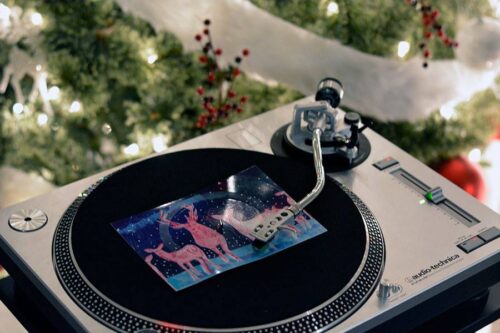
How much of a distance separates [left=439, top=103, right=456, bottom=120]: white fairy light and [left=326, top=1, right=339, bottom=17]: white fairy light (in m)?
0.37

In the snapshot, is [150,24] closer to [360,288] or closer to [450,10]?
[450,10]

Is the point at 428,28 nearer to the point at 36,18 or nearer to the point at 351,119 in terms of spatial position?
the point at 351,119

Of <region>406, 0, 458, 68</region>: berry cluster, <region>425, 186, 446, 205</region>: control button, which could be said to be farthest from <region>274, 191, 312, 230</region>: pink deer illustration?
<region>406, 0, 458, 68</region>: berry cluster

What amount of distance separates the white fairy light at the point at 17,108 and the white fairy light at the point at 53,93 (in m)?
0.06

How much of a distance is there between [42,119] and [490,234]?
99 cm

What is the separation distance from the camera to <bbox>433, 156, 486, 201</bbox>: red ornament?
2439 millimetres

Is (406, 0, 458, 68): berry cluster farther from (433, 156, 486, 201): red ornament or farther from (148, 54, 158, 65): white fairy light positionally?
(148, 54, 158, 65): white fairy light

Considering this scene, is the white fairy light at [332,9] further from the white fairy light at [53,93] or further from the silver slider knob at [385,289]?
the silver slider knob at [385,289]

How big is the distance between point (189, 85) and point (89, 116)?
9.2 inches

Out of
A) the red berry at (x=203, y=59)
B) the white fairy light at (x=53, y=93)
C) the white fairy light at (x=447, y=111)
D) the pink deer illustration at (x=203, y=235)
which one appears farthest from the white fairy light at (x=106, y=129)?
the white fairy light at (x=447, y=111)

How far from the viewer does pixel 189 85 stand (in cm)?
209

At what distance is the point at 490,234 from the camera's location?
1451 mm

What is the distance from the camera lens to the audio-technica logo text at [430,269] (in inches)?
53.2

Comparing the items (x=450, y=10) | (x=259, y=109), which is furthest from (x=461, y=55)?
(x=259, y=109)
